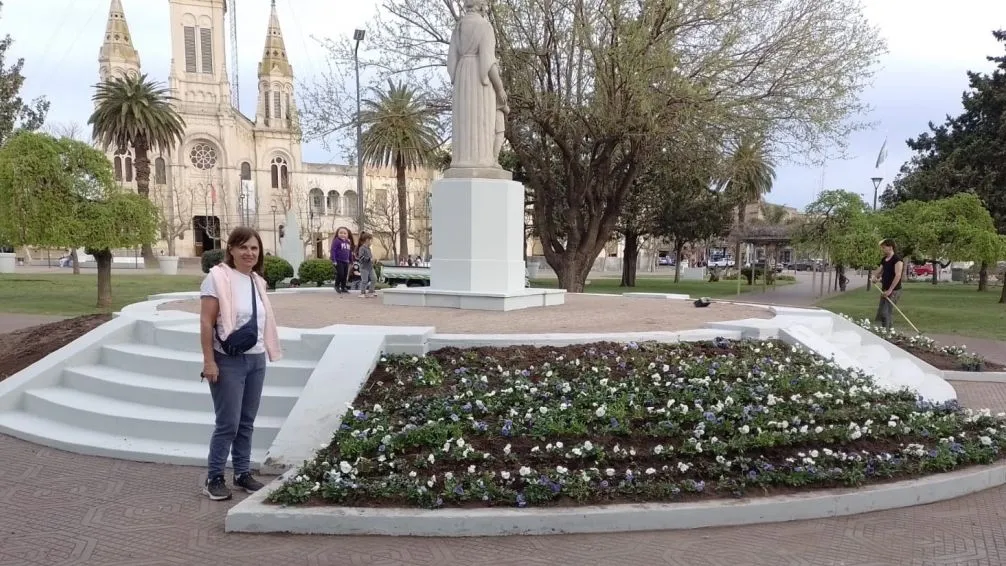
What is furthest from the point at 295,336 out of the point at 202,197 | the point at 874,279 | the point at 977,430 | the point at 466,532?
the point at 202,197

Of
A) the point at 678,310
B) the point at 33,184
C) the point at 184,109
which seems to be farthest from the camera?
the point at 184,109

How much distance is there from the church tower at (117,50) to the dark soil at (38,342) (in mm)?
68473

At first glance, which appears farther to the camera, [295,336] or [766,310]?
[766,310]

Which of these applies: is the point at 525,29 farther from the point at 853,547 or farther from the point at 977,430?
the point at 853,547

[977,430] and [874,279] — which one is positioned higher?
[874,279]

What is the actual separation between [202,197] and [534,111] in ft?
198

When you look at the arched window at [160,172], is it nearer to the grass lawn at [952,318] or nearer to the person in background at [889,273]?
the grass lawn at [952,318]

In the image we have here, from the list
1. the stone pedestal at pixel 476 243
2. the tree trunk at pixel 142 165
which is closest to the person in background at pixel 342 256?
the stone pedestal at pixel 476 243

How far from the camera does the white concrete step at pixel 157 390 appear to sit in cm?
597

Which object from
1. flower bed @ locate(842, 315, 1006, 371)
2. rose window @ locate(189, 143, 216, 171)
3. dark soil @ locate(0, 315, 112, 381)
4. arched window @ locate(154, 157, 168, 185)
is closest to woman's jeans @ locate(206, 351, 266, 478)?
dark soil @ locate(0, 315, 112, 381)

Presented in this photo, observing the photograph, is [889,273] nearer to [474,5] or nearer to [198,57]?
[474,5]

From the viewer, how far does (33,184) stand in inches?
731

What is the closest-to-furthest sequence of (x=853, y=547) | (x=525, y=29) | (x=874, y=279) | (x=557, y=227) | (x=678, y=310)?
(x=853, y=547), (x=678, y=310), (x=874, y=279), (x=525, y=29), (x=557, y=227)

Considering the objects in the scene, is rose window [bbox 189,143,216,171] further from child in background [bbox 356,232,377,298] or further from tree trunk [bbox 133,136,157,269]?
child in background [bbox 356,232,377,298]
